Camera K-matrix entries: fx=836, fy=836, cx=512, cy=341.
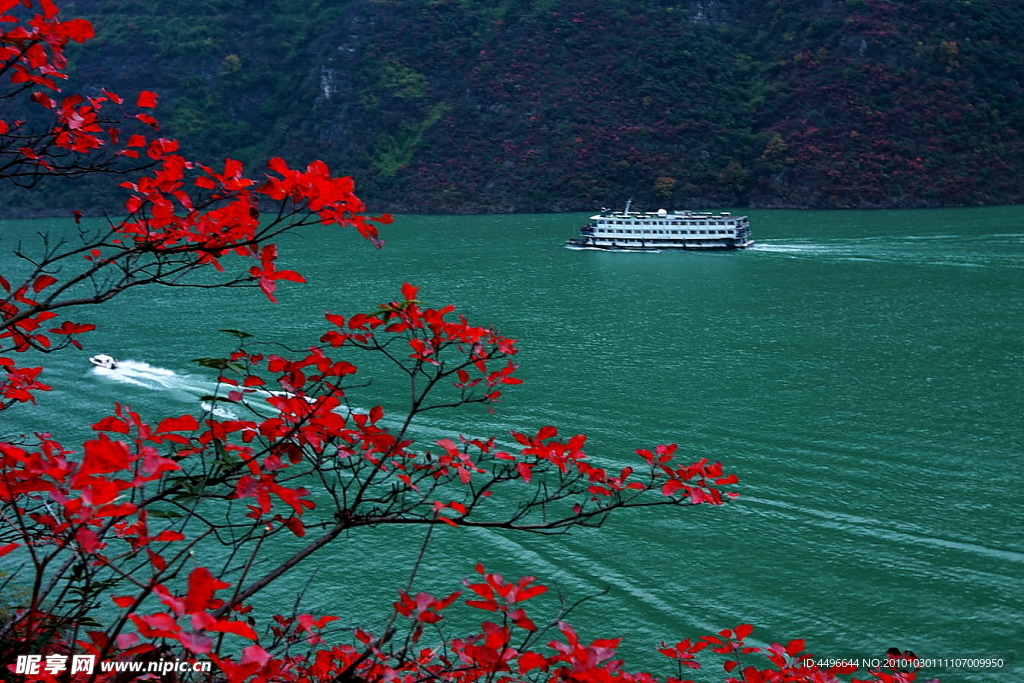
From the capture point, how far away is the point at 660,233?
32469 mm

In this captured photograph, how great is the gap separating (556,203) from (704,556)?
37099mm

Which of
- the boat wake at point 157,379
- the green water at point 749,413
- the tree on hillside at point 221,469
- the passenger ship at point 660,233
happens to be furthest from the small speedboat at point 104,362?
the passenger ship at point 660,233

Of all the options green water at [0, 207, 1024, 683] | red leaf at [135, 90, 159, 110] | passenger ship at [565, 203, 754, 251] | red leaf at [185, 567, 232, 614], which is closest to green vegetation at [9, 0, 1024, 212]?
passenger ship at [565, 203, 754, 251]

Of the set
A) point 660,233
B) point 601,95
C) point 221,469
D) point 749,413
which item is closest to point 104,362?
point 749,413

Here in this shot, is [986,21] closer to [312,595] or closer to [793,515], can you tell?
[793,515]

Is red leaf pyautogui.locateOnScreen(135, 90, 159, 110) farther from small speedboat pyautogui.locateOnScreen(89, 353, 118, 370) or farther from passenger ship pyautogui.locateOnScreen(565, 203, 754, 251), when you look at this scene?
passenger ship pyautogui.locateOnScreen(565, 203, 754, 251)

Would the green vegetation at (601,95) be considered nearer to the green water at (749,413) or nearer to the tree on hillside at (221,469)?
the green water at (749,413)

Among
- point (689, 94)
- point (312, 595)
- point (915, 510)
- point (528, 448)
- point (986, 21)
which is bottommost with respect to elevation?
point (312, 595)

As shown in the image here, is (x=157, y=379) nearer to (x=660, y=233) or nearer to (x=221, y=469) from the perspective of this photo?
(x=221, y=469)

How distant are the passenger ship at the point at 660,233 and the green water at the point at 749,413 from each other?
7.27ft

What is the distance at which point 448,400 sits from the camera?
14672 millimetres

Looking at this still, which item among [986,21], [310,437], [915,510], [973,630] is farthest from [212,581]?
[986,21]

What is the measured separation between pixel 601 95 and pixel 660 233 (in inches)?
758

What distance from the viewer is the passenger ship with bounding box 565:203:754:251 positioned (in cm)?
3144
